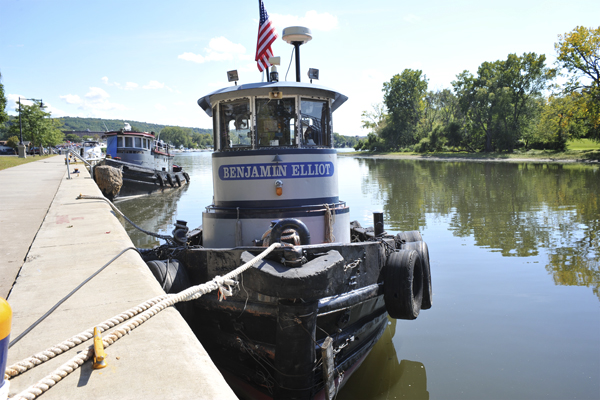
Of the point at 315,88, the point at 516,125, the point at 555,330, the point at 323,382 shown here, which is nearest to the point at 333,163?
the point at 315,88

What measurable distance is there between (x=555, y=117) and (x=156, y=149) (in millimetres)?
40742

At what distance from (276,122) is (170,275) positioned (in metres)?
2.48

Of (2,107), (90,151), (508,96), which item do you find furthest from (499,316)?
(508,96)

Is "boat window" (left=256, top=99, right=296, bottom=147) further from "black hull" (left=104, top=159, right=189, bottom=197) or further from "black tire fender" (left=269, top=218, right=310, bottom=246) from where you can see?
"black hull" (left=104, top=159, right=189, bottom=197)

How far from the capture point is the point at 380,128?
93188 millimetres

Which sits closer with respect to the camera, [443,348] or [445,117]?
[443,348]

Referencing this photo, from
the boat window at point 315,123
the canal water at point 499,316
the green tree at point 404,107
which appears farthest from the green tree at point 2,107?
the green tree at point 404,107

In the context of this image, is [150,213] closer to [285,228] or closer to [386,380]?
[386,380]

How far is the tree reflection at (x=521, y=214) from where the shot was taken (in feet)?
35.0

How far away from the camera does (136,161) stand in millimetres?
27281

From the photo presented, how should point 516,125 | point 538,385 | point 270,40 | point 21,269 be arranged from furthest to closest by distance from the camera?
point 516,125
point 270,40
point 538,385
point 21,269

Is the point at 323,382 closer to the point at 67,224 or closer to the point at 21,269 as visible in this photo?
the point at 21,269

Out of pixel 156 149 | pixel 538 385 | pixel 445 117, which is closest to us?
pixel 538 385

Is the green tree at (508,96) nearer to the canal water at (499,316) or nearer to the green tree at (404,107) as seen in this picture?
the green tree at (404,107)
